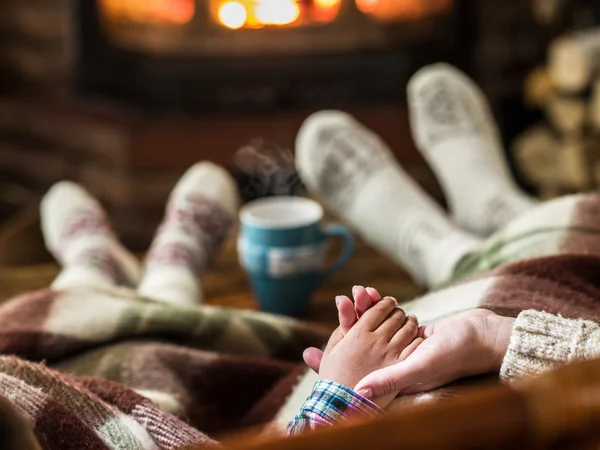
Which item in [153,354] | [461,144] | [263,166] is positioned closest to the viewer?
[153,354]

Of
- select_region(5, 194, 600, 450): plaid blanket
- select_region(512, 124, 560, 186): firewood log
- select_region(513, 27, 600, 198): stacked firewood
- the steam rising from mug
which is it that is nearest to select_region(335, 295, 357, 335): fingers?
select_region(5, 194, 600, 450): plaid blanket

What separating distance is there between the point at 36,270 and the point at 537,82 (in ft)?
3.31

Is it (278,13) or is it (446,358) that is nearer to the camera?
(446,358)

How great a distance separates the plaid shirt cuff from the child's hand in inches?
0.8

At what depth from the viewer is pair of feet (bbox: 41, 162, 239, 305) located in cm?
92

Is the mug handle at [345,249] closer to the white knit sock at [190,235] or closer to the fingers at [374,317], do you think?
the white knit sock at [190,235]

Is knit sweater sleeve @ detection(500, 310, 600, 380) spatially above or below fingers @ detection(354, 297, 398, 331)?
below

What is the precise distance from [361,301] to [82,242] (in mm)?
592

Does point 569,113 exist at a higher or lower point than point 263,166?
higher

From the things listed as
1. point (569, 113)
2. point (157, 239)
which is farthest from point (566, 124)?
point (157, 239)

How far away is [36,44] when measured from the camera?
182 cm

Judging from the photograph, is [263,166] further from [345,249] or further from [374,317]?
[374,317]

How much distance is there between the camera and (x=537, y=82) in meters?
1.56

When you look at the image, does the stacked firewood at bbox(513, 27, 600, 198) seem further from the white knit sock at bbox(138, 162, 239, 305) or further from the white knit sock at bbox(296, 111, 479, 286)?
the white knit sock at bbox(138, 162, 239, 305)
